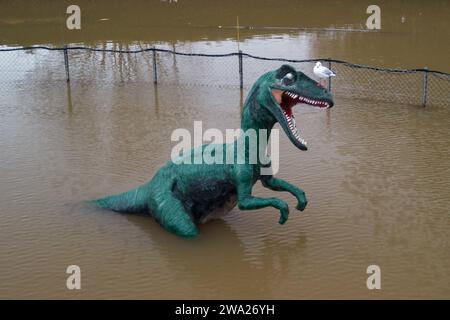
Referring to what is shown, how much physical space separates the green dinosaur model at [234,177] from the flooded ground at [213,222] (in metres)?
0.32

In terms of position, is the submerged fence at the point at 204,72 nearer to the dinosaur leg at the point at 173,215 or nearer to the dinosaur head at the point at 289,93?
the dinosaur head at the point at 289,93

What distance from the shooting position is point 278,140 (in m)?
12.0

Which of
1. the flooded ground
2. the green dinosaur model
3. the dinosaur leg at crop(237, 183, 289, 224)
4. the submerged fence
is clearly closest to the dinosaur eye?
the green dinosaur model

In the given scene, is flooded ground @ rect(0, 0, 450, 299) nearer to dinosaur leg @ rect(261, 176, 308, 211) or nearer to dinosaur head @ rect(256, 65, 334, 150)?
dinosaur leg @ rect(261, 176, 308, 211)

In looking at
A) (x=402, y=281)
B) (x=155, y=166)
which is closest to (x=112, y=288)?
(x=402, y=281)

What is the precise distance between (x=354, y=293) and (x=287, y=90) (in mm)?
2343

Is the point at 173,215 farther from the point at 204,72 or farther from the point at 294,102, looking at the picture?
the point at 204,72

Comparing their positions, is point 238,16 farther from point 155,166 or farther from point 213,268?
point 213,268

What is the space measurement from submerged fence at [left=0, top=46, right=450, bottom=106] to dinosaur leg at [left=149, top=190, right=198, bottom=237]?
8.01 m

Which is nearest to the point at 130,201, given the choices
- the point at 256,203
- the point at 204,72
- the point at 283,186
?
the point at 256,203

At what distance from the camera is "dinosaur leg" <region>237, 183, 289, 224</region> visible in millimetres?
7848

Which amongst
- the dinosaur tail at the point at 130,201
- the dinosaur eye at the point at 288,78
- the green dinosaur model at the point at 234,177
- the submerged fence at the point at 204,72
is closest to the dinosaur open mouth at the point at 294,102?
the green dinosaur model at the point at 234,177

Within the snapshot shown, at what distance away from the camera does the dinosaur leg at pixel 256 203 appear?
7848 millimetres

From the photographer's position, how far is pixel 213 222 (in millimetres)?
8867
